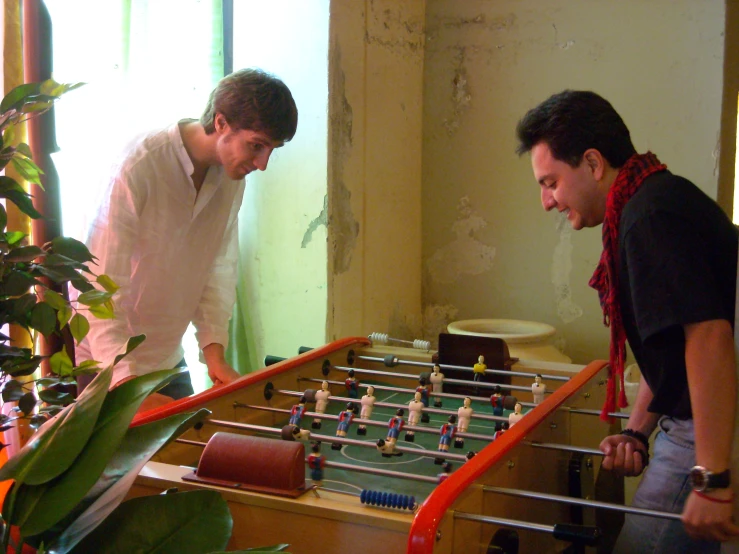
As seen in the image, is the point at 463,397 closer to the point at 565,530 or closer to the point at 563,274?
the point at 565,530

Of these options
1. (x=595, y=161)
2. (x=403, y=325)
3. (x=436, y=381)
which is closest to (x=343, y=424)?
(x=436, y=381)

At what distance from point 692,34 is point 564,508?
2.20m

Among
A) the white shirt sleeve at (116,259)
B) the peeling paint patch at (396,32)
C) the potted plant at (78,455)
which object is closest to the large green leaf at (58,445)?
the potted plant at (78,455)

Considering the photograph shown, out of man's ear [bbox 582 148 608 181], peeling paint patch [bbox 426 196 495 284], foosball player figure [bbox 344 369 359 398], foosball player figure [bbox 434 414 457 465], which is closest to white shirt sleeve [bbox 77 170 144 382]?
foosball player figure [bbox 344 369 359 398]

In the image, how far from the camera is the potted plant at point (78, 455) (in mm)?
815

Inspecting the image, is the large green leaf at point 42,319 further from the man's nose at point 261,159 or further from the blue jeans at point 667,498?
the man's nose at point 261,159

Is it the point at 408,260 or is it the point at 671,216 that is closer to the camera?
the point at 671,216

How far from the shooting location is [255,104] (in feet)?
6.91

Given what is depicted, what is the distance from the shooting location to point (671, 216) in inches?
51.3

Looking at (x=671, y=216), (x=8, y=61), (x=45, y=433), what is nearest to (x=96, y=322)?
(x=8, y=61)

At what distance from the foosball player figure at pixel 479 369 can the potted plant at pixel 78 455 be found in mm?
1166

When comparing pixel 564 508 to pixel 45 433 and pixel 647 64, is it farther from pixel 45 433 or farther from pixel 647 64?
pixel 647 64

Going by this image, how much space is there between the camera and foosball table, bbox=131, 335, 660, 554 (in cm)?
118

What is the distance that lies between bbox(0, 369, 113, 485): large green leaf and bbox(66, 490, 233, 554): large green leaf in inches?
4.9
